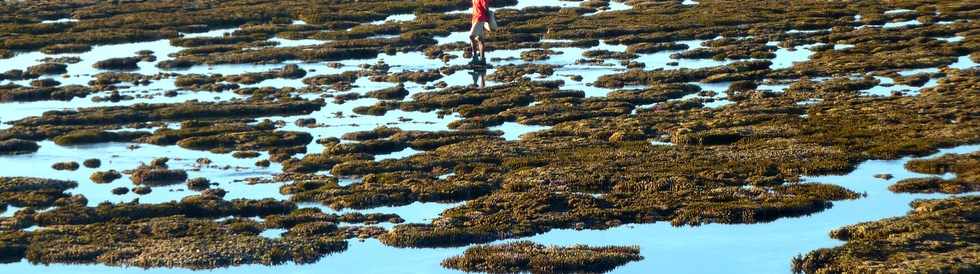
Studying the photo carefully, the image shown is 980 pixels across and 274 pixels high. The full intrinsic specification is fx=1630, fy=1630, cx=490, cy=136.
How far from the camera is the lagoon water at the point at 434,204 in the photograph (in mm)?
26422

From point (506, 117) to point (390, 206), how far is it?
39.3ft

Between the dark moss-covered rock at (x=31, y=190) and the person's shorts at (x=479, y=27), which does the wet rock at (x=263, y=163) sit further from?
the person's shorts at (x=479, y=27)

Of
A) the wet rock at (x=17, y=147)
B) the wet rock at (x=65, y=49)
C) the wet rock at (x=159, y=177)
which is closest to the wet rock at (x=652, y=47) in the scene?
the wet rock at (x=65, y=49)

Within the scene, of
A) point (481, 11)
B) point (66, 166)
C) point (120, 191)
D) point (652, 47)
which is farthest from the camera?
point (652, 47)

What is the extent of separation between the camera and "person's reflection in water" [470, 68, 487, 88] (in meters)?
50.6

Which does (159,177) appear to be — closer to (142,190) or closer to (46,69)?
(142,190)

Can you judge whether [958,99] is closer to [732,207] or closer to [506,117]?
[506,117]

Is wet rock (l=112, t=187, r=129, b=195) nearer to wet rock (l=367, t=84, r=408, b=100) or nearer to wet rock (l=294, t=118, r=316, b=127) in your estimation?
wet rock (l=294, t=118, r=316, b=127)

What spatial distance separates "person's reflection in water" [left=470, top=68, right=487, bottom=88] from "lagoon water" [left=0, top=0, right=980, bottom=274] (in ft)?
0.75

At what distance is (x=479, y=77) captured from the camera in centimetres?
5266

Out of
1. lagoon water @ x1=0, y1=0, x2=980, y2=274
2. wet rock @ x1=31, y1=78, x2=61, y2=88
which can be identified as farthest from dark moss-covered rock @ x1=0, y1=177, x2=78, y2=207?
wet rock @ x1=31, y1=78, x2=61, y2=88

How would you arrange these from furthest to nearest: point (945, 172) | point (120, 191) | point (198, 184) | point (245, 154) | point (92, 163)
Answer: point (245, 154)
point (92, 163)
point (198, 184)
point (120, 191)
point (945, 172)

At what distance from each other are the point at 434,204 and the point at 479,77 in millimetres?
21337

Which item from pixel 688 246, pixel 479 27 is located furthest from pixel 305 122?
pixel 688 246
